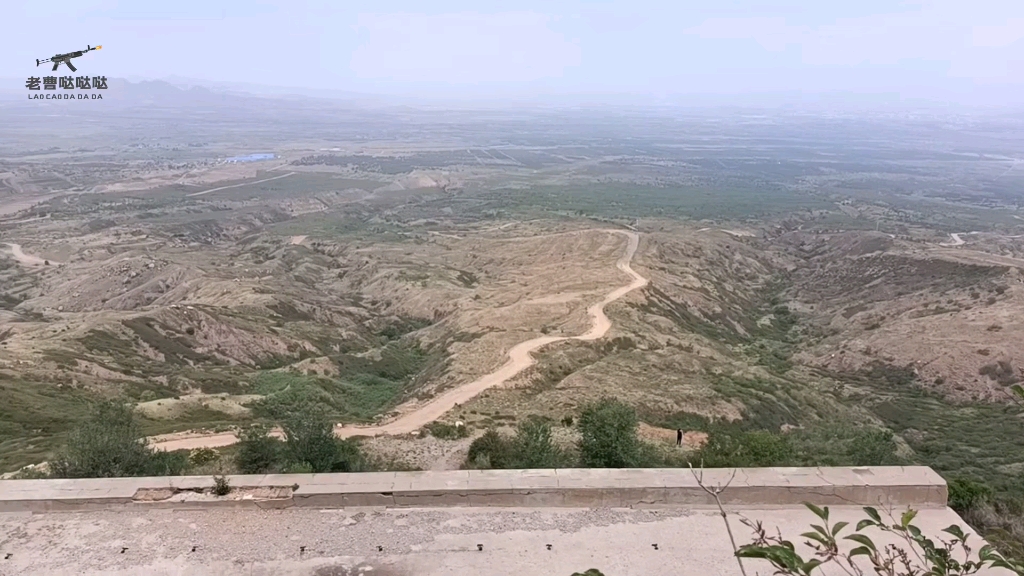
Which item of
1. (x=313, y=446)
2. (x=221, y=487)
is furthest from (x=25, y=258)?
(x=221, y=487)

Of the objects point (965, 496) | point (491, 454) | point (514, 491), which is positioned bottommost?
point (491, 454)

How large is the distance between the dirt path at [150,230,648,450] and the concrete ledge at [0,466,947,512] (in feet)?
45.8

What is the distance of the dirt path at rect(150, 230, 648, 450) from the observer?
33344 millimetres

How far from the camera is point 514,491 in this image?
51.5ft

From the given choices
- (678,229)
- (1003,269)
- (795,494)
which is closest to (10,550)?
(795,494)

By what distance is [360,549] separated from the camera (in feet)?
46.2

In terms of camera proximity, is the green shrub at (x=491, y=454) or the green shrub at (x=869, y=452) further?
the green shrub at (x=869, y=452)

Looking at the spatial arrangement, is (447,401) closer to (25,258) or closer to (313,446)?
(313,446)

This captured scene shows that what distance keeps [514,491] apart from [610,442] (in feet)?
28.9

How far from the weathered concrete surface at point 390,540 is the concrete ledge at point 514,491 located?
23cm

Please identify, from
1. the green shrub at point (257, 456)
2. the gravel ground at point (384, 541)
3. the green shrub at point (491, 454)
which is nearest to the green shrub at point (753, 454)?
the gravel ground at point (384, 541)

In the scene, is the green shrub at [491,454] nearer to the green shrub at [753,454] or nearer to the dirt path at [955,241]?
the green shrub at [753,454]

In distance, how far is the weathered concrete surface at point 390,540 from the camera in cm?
1352

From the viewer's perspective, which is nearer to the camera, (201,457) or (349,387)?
(201,457)
